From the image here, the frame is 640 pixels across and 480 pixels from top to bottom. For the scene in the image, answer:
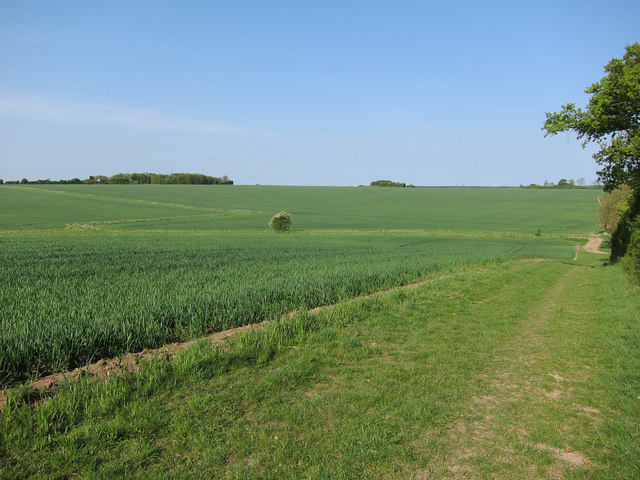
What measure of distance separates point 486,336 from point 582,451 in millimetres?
4401

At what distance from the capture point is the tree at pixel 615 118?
18031mm

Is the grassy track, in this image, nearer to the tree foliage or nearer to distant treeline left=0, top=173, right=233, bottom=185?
the tree foliage

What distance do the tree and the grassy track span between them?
13.7 metres

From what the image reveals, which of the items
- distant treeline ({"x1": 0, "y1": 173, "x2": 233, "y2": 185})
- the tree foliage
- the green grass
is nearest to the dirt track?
the tree foliage

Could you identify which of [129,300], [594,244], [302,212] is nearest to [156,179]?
[302,212]

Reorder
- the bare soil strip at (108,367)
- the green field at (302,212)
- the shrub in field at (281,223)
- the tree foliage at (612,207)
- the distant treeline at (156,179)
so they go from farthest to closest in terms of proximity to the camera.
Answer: the distant treeline at (156,179) → the green field at (302,212) → the shrub in field at (281,223) → the tree foliage at (612,207) → the bare soil strip at (108,367)

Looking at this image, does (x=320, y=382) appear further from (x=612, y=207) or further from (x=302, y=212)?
(x=302, y=212)

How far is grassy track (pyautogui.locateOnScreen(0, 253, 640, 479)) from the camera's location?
4246 millimetres

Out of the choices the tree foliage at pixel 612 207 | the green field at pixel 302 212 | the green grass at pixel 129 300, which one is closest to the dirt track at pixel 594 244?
the tree foliage at pixel 612 207

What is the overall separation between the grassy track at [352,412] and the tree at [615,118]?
13.7m

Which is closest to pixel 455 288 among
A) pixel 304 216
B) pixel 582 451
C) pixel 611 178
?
pixel 582 451

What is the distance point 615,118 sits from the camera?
19.5m

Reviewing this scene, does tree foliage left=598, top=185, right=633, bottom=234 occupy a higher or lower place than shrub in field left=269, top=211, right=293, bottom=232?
higher

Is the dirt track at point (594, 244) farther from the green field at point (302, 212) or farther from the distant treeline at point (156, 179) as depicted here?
the distant treeline at point (156, 179)
